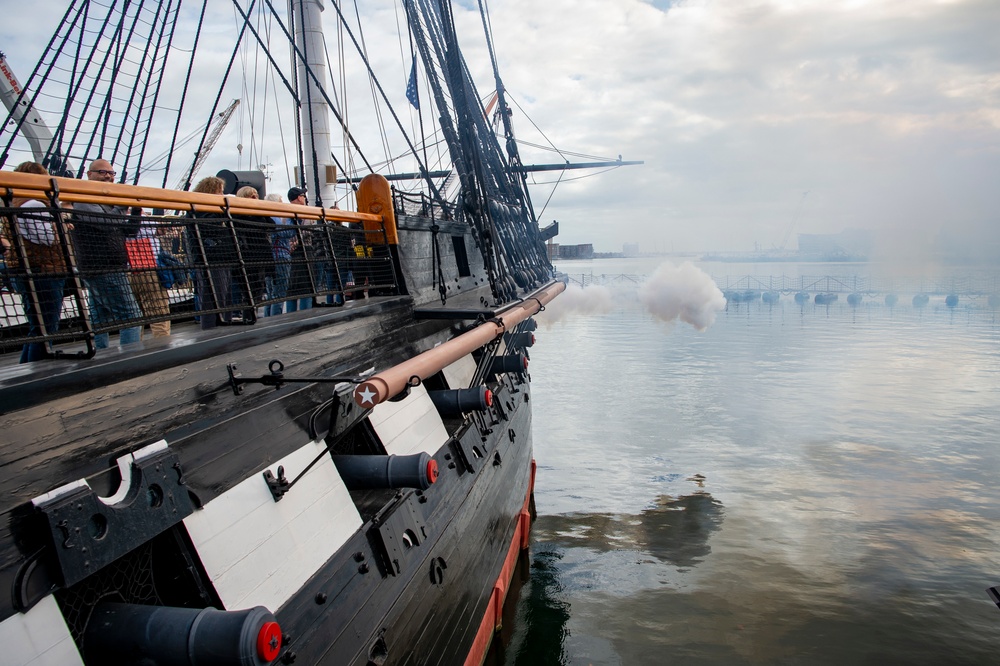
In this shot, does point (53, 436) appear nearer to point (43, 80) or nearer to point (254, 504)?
point (254, 504)

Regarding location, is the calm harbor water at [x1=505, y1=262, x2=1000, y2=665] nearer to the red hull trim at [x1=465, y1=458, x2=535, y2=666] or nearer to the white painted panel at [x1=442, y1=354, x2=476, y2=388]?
the red hull trim at [x1=465, y1=458, x2=535, y2=666]

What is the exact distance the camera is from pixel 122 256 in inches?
165

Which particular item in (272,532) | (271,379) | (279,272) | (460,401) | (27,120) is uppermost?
(27,120)

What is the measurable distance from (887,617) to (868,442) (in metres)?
11.7

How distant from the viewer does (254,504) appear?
380 centimetres

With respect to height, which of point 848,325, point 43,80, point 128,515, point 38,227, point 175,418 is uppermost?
point 43,80

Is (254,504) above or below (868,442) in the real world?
above

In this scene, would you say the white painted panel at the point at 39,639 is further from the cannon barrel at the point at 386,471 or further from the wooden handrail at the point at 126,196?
the cannon barrel at the point at 386,471

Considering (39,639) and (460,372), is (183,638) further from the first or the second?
(460,372)

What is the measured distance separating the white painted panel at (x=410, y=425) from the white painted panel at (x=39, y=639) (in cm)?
295

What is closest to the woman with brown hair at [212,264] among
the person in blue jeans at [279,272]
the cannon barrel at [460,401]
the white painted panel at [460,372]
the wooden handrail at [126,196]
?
the wooden handrail at [126,196]

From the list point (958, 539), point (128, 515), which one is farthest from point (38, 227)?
point (958, 539)

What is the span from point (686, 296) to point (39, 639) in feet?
102

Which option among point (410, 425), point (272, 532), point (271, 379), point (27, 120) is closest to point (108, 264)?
point (271, 379)
